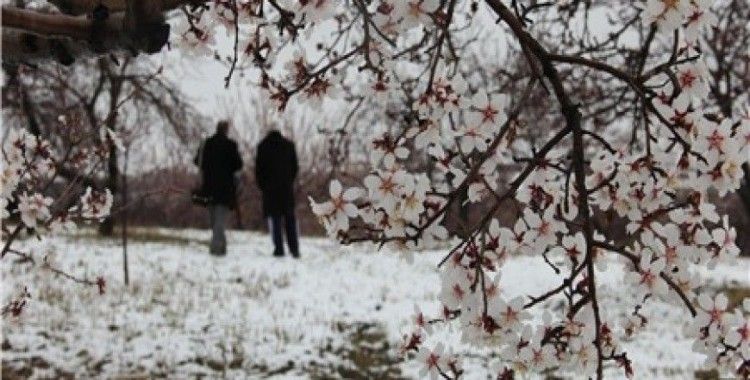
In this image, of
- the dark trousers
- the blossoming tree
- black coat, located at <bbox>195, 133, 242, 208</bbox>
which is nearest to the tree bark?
the blossoming tree

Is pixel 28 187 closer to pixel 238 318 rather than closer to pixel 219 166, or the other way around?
pixel 238 318

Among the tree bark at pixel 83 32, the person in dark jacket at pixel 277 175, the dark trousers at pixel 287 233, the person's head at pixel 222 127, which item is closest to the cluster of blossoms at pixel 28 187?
the tree bark at pixel 83 32

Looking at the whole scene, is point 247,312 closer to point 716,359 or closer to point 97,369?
point 97,369

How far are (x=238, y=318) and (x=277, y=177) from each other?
3769mm

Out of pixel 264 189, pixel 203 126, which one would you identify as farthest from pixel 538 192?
pixel 203 126

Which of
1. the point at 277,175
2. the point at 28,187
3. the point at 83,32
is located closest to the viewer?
the point at 83,32

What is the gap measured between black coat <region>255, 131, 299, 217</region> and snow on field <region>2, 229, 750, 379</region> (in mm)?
720

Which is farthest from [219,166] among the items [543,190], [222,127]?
Result: [543,190]

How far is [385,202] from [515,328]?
0.52m

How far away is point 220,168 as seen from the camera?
36.3 ft

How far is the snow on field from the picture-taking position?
20.5 feet

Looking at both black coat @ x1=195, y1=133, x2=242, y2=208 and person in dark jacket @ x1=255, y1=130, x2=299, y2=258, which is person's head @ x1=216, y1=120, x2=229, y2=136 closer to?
black coat @ x1=195, y1=133, x2=242, y2=208

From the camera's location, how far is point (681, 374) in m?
6.51

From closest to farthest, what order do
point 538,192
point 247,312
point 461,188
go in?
point 461,188 < point 538,192 < point 247,312
